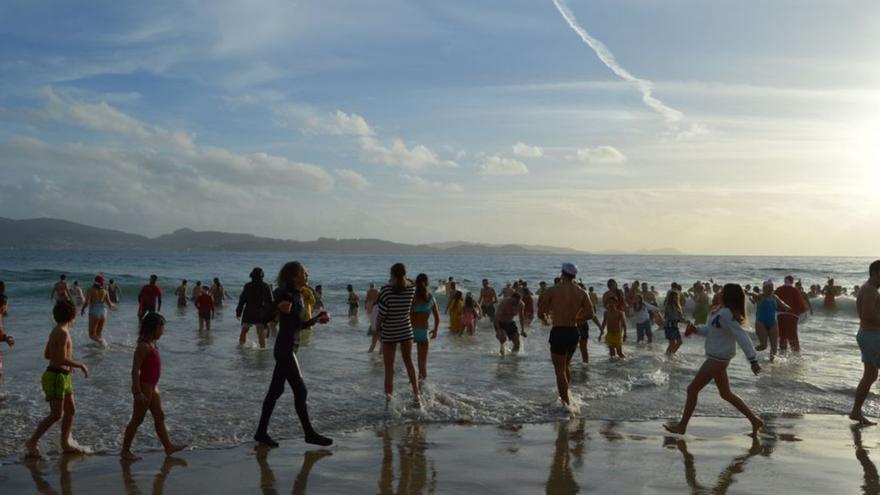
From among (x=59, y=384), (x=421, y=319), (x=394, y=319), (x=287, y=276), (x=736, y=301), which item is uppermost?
(x=287, y=276)

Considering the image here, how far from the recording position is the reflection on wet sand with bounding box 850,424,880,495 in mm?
5436

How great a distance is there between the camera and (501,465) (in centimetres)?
607

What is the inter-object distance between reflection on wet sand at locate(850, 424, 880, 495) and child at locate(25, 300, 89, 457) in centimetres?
699

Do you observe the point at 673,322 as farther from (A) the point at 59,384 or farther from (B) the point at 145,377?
(A) the point at 59,384

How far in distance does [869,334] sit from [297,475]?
22.7 feet

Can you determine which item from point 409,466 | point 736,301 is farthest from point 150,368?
point 736,301

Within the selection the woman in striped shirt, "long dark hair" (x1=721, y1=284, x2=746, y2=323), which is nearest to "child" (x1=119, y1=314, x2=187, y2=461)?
the woman in striped shirt

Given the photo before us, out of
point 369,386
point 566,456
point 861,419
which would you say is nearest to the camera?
point 566,456

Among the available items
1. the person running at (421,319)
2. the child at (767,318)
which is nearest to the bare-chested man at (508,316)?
the person running at (421,319)

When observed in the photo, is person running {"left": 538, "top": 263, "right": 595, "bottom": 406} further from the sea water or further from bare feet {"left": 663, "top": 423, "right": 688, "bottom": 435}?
bare feet {"left": 663, "top": 423, "right": 688, "bottom": 435}

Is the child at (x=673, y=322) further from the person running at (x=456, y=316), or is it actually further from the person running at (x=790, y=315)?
the person running at (x=456, y=316)

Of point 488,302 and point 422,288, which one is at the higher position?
point 422,288

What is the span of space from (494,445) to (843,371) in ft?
30.9

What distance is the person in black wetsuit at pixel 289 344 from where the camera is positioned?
664cm
